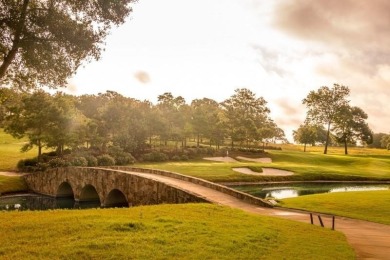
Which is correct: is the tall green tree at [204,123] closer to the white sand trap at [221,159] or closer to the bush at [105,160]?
the white sand trap at [221,159]

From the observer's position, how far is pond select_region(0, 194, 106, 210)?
43562mm

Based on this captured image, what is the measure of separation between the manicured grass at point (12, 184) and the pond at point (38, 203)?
1.98m

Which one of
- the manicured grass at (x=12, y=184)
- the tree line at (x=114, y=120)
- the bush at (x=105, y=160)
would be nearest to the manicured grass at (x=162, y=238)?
the tree line at (x=114, y=120)

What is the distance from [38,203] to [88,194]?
6.18 m

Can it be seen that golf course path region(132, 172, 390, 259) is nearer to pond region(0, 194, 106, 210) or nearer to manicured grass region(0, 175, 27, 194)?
pond region(0, 194, 106, 210)

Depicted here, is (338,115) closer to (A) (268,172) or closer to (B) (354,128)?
(B) (354,128)

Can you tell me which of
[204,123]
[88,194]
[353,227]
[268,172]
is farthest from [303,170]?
[353,227]

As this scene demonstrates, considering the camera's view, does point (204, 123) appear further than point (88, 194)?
Yes

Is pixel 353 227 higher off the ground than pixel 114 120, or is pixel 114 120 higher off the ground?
pixel 114 120

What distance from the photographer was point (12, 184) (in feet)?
174

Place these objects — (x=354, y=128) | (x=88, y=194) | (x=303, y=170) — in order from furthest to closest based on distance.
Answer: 1. (x=354, y=128)
2. (x=303, y=170)
3. (x=88, y=194)

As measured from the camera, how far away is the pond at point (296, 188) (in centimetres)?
4784

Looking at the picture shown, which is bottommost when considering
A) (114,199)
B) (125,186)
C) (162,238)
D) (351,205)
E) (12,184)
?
(114,199)

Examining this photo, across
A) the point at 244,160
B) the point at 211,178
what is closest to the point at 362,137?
the point at 244,160
